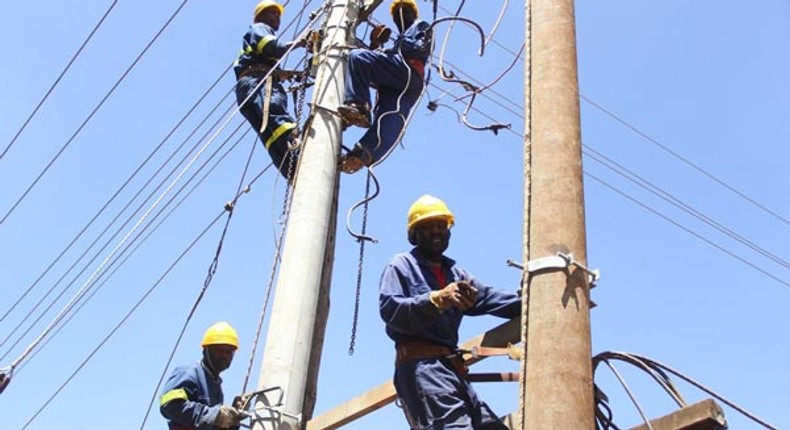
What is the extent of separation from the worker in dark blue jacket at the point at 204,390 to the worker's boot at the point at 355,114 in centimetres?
155

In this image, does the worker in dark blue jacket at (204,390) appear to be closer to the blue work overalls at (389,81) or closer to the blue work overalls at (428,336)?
the blue work overalls at (428,336)

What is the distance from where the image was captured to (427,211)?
3643mm

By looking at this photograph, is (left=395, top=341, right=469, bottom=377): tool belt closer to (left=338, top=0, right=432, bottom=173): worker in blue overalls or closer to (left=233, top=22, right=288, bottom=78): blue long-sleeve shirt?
(left=338, top=0, right=432, bottom=173): worker in blue overalls

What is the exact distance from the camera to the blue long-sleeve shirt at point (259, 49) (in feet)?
19.4

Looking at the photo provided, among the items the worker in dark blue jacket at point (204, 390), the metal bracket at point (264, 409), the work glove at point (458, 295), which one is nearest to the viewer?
A: the work glove at point (458, 295)

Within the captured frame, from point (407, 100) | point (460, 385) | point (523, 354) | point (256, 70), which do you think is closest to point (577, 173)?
point (523, 354)

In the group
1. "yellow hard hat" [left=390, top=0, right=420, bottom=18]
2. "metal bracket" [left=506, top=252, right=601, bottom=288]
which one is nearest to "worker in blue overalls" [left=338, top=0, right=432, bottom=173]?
"yellow hard hat" [left=390, top=0, right=420, bottom=18]

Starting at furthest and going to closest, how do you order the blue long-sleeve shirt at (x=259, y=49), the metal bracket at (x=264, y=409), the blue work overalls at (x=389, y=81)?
1. the blue long-sleeve shirt at (x=259, y=49)
2. the blue work overalls at (x=389, y=81)
3. the metal bracket at (x=264, y=409)

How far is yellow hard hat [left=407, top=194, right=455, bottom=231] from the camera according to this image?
363 cm

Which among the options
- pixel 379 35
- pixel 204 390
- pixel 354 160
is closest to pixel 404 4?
pixel 379 35

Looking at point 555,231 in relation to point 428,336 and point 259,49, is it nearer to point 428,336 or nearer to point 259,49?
point 428,336

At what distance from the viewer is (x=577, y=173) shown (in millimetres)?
2668

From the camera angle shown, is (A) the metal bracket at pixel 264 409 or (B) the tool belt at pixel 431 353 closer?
(B) the tool belt at pixel 431 353

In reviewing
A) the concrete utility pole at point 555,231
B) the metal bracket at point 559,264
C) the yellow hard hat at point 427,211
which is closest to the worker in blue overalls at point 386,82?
the yellow hard hat at point 427,211
